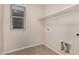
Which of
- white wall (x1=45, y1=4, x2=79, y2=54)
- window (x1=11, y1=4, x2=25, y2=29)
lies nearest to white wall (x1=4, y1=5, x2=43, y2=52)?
window (x1=11, y1=4, x2=25, y2=29)

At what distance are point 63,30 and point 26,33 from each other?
652 mm

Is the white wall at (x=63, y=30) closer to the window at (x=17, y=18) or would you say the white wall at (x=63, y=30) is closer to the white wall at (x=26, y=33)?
the white wall at (x=26, y=33)

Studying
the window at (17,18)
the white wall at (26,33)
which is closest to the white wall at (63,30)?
the white wall at (26,33)

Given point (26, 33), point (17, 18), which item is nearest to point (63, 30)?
point (26, 33)

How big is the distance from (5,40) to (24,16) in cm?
61

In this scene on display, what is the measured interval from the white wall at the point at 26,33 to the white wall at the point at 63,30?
0.19m

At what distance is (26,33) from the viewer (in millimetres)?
1654

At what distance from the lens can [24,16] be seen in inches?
61.4

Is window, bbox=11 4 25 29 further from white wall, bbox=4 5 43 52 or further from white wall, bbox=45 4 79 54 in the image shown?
white wall, bbox=45 4 79 54

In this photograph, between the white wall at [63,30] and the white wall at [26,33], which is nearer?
the white wall at [63,30]

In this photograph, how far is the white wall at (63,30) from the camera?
4.44ft

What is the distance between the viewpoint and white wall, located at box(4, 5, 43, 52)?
1.60 m

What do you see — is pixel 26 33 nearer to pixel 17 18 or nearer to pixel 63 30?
pixel 17 18
